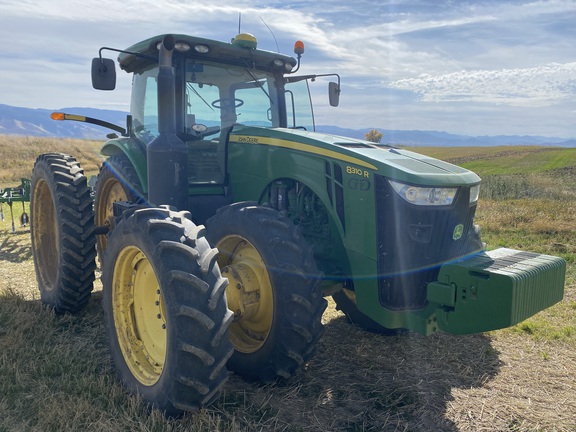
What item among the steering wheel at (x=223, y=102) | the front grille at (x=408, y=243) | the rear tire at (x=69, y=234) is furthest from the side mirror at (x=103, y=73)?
the front grille at (x=408, y=243)

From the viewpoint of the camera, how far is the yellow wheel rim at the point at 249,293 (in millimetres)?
3471

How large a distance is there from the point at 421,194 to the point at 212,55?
2.34m

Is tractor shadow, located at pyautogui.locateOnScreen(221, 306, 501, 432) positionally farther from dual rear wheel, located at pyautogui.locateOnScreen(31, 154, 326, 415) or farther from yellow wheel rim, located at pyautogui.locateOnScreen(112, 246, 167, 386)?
yellow wheel rim, located at pyautogui.locateOnScreen(112, 246, 167, 386)

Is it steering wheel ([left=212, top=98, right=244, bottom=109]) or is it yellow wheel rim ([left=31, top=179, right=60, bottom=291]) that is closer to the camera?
steering wheel ([left=212, top=98, right=244, bottom=109])

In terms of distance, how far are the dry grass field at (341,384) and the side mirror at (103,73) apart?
7.17 ft

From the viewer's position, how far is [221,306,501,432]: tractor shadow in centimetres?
324

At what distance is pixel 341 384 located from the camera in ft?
12.2

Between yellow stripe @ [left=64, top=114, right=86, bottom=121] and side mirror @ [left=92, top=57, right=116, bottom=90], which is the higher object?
side mirror @ [left=92, top=57, right=116, bottom=90]

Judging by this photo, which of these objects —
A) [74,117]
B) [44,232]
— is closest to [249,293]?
[44,232]

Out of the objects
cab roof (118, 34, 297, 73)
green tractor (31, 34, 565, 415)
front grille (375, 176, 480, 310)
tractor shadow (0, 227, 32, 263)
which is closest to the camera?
green tractor (31, 34, 565, 415)

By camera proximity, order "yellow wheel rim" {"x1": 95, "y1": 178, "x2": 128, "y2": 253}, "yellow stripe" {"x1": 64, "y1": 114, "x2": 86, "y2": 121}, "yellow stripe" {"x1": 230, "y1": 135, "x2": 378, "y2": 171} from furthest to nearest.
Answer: "yellow stripe" {"x1": 64, "y1": 114, "x2": 86, "y2": 121} < "yellow wheel rim" {"x1": 95, "y1": 178, "x2": 128, "y2": 253} < "yellow stripe" {"x1": 230, "y1": 135, "x2": 378, "y2": 171}

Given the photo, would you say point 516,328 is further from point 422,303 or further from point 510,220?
point 510,220

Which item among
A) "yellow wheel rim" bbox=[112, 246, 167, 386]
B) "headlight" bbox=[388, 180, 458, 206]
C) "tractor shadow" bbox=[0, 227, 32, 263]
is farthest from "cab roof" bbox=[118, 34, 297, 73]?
"tractor shadow" bbox=[0, 227, 32, 263]

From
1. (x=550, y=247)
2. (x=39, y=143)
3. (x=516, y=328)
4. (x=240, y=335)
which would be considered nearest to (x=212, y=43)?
(x=240, y=335)
